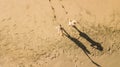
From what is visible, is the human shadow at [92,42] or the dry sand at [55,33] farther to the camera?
the human shadow at [92,42]

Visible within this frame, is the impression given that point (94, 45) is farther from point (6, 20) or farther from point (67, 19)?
point (6, 20)

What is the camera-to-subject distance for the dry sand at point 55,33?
611cm

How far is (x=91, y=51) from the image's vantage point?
6258 millimetres

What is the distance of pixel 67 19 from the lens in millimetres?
6512

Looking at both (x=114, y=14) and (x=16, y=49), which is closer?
(x=16, y=49)

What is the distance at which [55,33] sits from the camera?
6332mm

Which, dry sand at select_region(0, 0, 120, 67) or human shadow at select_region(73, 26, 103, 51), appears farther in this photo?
human shadow at select_region(73, 26, 103, 51)

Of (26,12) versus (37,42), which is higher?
(26,12)

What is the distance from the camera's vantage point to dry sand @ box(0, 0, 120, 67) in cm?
611

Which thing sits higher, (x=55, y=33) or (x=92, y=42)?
(x=55, y=33)

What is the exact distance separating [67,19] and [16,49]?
1.23 m

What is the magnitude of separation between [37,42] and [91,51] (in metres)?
1.10

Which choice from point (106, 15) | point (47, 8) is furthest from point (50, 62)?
point (106, 15)

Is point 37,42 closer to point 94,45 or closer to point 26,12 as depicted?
point 26,12
